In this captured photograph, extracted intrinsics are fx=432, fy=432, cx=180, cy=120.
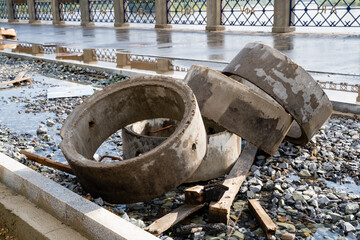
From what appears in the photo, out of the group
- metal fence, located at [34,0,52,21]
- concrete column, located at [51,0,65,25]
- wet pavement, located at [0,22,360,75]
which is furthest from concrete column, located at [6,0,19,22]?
wet pavement, located at [0,22,360,75]

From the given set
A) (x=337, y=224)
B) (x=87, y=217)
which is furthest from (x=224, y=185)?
(x=87, y=217)

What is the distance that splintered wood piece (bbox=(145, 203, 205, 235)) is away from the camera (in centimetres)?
355

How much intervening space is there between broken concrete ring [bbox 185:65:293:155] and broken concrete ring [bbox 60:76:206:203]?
40cm

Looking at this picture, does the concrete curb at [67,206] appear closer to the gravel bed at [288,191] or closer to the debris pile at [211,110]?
the debris pile at [211,110]

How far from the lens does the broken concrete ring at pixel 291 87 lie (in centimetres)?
505

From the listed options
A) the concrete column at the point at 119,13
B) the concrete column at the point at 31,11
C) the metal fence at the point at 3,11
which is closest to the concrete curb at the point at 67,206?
the concrete column at the point at 119,13

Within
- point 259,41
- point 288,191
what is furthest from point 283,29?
point 288,191

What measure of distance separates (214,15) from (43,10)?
17.9m

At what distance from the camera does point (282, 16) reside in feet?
53.5

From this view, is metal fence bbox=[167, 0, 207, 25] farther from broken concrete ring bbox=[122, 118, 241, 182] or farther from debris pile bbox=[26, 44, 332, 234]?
broken concrete ring bbox=[122, 118, 241, 182]

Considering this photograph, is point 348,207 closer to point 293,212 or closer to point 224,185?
point 293,212

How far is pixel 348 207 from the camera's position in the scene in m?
3.89

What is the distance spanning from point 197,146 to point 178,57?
754 centimetres

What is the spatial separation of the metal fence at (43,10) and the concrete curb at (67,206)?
2901 cm
